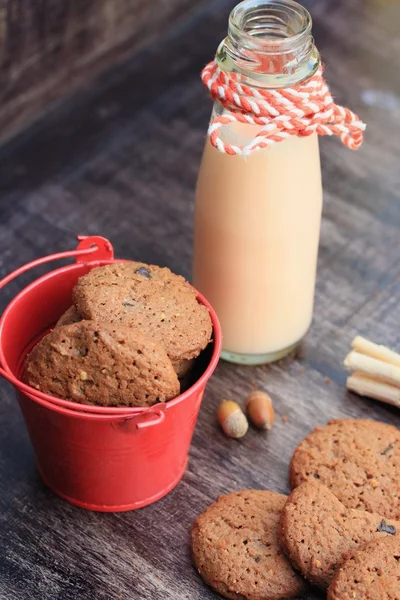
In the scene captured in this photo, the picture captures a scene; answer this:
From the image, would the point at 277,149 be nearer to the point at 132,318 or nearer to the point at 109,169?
the point at 132,318

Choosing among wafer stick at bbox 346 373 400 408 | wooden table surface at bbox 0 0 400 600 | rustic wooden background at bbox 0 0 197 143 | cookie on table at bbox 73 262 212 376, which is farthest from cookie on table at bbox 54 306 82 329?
rustic wooden background at bbox 0 0 197 143

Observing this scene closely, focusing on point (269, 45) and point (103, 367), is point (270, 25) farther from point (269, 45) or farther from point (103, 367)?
point (103, 367)

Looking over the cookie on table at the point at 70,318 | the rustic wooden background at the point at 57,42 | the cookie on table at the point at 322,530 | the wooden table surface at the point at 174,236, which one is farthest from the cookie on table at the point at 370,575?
the rustic wooden background at the point at 57,42

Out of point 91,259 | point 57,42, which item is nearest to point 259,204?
point 91,259

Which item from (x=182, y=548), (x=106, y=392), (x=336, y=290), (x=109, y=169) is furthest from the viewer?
(x=109, y=169)

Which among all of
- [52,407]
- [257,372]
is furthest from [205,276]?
[52,407]

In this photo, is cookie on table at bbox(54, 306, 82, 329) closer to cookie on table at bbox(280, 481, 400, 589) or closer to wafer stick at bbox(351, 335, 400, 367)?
cookie on table at bbox(280, 481, 400, 589)
